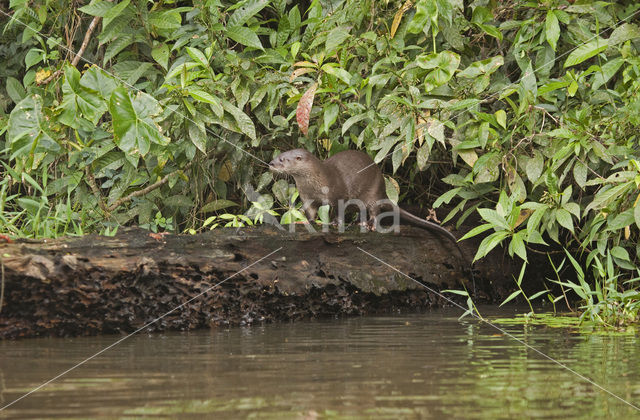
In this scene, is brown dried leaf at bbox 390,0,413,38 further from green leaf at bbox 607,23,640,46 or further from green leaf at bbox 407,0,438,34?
green leaf at bbox 607,23,640,46

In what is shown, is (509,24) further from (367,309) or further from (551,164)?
(367,309)

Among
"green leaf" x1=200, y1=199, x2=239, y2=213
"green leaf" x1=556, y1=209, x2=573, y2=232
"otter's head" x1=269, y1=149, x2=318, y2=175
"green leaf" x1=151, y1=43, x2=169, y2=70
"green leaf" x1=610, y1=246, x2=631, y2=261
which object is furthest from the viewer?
"green leaf" x1=200, y1=199, x2=239, y2=213

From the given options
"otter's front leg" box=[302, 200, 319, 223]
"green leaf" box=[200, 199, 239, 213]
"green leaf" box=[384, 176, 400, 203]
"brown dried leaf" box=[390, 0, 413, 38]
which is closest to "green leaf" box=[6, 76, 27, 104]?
"green leaf" box=[200, 199, 239, 213]

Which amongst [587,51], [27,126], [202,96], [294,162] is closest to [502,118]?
[587,51]

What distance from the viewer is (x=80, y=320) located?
3576mm

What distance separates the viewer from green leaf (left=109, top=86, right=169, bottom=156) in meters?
3.62

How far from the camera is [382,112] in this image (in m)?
4.78

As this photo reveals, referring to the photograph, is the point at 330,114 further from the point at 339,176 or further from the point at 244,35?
the point at 244,35

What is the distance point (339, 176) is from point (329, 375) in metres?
3.27

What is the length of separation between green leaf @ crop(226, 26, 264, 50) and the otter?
87cm

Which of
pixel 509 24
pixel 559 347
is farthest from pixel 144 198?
pixel 559 347

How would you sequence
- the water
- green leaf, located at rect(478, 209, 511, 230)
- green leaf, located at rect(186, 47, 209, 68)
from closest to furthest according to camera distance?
1. the water
2. green leaf, located at rect(478, 209, 511, 230)
3. green leaf, located at rect(186, 47, 209, 68)

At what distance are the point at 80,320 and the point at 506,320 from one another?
2.16 meters

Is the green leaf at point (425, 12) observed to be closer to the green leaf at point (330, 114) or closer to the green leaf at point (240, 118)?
the green leaf at point (330, 114)
